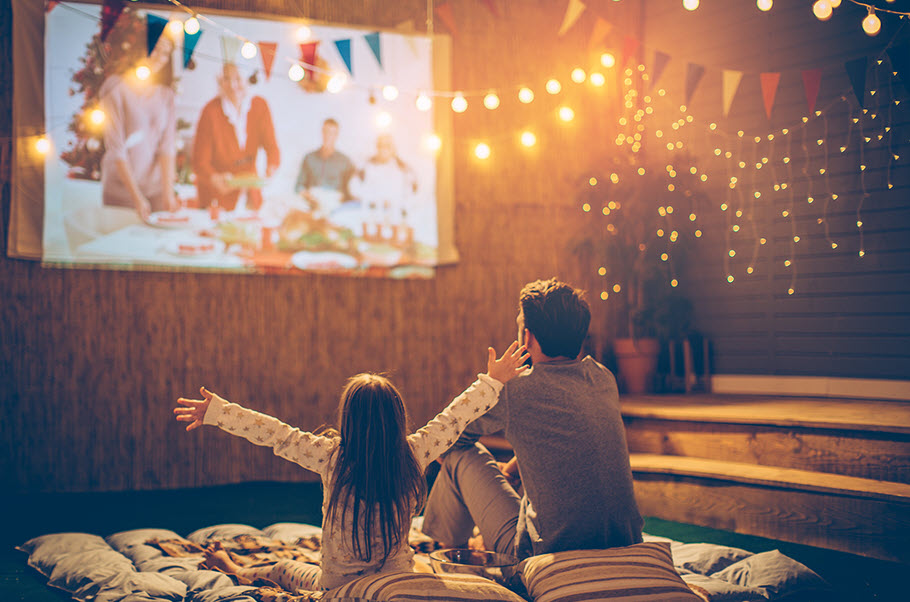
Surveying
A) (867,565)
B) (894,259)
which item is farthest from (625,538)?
(894,259)

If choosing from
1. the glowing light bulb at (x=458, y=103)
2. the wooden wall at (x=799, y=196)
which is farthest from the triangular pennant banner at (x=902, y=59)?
the glowing light bulb at (x=458, y=103)

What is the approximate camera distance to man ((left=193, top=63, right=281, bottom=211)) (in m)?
4.53

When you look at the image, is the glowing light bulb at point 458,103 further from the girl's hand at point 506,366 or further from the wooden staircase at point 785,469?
the girl's hand at point 506,366

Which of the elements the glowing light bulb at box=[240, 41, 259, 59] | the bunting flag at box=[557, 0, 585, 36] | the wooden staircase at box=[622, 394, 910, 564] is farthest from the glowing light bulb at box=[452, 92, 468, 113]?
the wooden staircase at box=[622, 394, 910, 564]

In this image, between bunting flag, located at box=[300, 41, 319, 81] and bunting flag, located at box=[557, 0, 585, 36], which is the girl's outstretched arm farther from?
bunting flag, located at box=[557, 0, 585, 36]

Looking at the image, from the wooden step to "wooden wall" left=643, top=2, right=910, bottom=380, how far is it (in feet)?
4.79

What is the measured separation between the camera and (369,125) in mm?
4867

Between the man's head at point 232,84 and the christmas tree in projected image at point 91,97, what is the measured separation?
0.57 m

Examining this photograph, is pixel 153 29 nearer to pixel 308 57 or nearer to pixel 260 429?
pixel 308 57

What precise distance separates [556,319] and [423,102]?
321 centimetres

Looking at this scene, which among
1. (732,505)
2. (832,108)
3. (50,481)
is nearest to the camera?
(732,505)

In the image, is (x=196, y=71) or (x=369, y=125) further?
(x=369, y=125)

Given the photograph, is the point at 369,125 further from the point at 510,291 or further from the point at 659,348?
the point at 659,348

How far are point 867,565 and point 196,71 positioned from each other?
4.32m
